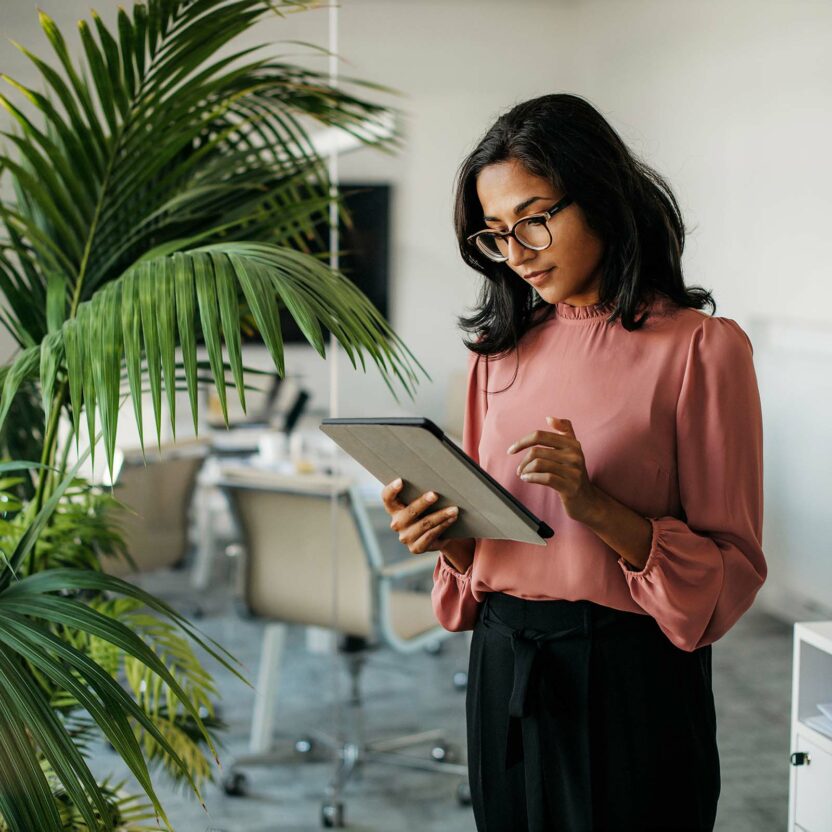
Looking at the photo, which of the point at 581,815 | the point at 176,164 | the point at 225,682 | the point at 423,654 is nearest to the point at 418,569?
the point at 423,654

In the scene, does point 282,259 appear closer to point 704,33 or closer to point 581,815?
point 581,815

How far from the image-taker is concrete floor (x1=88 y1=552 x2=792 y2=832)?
2.46 meters

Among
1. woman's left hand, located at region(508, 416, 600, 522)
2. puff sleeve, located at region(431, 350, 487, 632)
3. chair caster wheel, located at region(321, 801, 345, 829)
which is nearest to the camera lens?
woman's left hand, located at region(508, 416, 600, 522)

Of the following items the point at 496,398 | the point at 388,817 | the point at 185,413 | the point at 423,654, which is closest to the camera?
the point at 496,398

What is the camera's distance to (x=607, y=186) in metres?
1.29

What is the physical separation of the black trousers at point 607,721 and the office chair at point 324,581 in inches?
51.3

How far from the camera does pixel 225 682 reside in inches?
126

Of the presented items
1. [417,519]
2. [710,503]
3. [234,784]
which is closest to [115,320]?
[417,519]

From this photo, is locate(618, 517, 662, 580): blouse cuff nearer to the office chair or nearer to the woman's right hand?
the woman's right hand

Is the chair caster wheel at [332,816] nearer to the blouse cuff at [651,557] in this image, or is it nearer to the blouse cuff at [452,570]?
the blouse cuff at [452,570]

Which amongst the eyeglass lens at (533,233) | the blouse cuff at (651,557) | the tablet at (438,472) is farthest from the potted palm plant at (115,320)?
the blouse cuff at (651,557)

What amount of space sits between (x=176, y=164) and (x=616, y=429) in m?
1.13

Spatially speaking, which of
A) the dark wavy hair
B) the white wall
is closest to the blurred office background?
the white wall

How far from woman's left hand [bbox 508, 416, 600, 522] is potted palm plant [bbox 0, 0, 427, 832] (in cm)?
24
